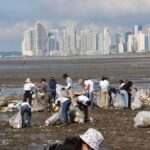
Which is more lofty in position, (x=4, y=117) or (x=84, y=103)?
(x=84, y=103)

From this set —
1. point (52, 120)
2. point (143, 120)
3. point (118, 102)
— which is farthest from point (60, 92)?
point (143, 120)

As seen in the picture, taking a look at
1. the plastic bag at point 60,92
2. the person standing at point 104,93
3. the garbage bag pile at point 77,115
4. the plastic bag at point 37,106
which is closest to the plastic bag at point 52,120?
the garbage bag pile at point 77,115

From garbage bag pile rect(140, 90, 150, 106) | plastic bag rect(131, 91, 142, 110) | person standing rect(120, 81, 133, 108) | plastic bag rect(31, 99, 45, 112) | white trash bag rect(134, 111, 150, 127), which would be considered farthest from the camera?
garbage bag pile rect(140, 90, 150, 106)

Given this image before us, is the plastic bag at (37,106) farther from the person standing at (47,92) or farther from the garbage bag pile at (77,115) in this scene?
the garbage bag pile at (77,115)

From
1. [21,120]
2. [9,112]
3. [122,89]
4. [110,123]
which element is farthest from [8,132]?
[122,89]

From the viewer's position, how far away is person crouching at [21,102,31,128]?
19.1 meters

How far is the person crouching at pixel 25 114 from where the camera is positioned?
19.1 meters

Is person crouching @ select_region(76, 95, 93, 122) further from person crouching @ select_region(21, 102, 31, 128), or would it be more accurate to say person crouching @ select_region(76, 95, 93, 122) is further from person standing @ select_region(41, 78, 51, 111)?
person standing @ select_region(41, 78, 51, 111)

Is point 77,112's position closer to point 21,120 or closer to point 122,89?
point 21,120

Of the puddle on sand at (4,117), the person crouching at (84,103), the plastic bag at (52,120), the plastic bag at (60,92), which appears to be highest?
the plastic bag at (60,92)

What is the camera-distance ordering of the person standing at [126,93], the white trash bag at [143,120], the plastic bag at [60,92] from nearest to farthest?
the white trash bag at [143,120], the plastic bag at [60,92], the person standing at [126,93]

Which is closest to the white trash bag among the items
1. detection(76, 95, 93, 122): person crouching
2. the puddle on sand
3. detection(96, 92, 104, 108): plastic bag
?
detection(76, 95, 93, 122): person crouching

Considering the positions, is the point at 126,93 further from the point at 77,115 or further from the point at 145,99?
the point at 77,115

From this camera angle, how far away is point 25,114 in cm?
1938
